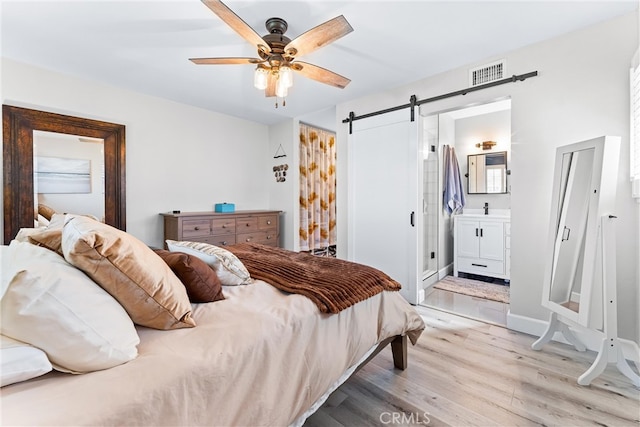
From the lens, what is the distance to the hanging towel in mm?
4301

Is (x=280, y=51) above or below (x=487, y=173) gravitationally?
above

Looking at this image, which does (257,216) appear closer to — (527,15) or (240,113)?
(240,113)

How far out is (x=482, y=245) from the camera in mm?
4094

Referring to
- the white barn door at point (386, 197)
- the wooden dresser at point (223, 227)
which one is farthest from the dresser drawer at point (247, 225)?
the white barn door at point (386, 197)

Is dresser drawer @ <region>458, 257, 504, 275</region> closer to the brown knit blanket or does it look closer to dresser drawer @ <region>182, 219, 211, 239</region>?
the brown knit blanket

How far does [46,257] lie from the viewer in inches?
38.3

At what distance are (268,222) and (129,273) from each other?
3.33 metres

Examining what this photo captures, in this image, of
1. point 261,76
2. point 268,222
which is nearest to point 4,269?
point 261,76

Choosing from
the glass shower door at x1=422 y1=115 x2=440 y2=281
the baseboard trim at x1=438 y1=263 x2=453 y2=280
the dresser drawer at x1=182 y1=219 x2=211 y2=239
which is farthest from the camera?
the baseboard trim at x1=438 y1=263 x2=453 y2=280

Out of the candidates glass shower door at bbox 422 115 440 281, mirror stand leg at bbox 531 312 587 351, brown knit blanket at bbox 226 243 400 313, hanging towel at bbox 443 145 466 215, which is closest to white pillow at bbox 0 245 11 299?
brown knit blanket at bbox 226 243 400 313

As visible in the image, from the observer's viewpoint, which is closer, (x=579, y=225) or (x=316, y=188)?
(x=579, y=225)

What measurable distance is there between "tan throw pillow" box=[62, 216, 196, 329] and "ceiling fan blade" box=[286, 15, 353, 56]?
5.01ft

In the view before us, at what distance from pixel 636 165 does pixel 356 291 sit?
215 cm

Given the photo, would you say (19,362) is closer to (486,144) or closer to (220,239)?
(220,239)
